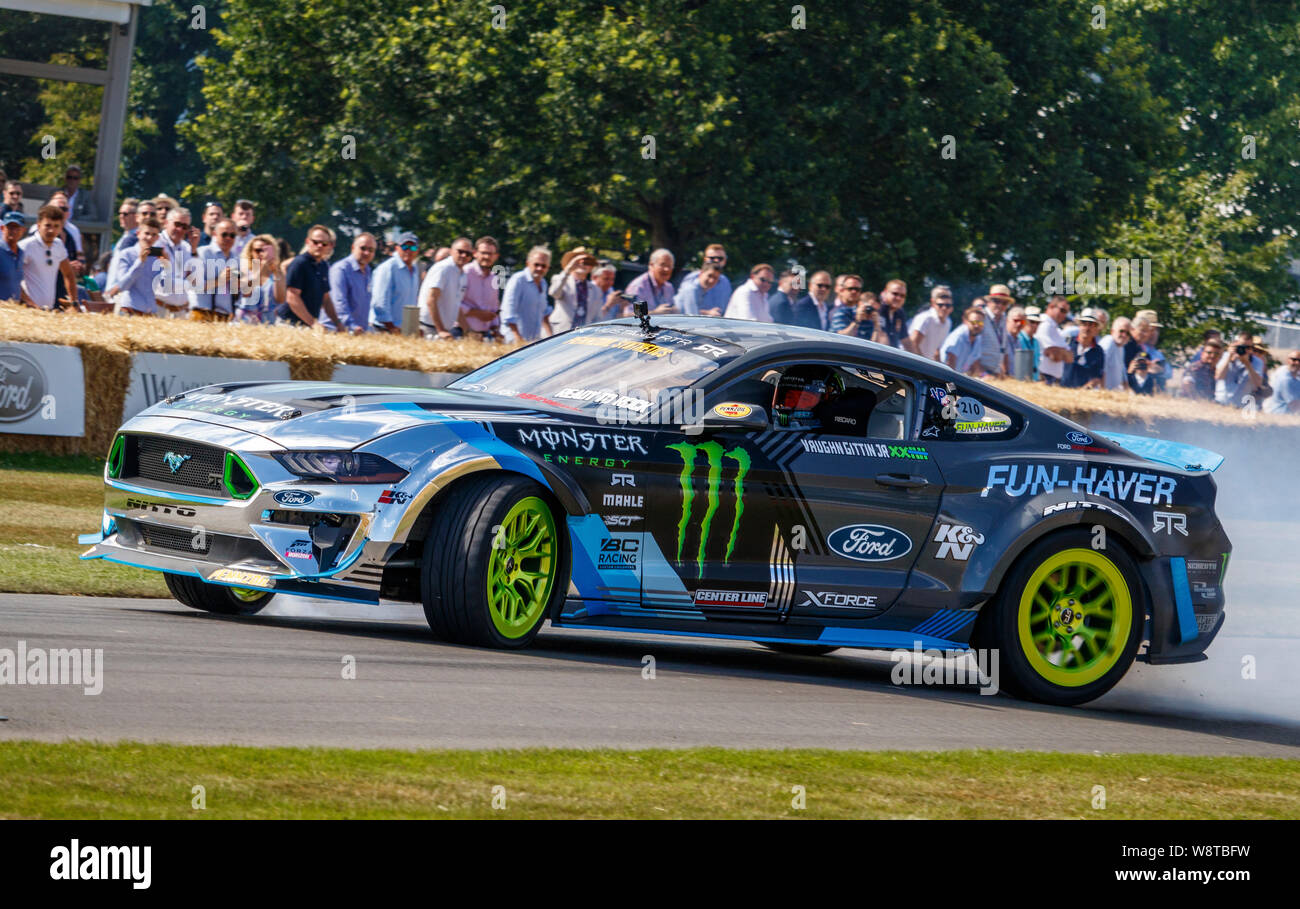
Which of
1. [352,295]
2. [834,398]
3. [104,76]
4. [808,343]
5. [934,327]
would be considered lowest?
[834,398]

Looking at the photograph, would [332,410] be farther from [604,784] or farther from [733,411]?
[604,784]

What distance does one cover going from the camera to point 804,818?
5844mm

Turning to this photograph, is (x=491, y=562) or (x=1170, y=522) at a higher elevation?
(x=1170, y=522)

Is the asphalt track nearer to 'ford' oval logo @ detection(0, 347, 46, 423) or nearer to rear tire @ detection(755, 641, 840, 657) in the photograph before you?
rear tire @ detection(755, 641, 840, 657)

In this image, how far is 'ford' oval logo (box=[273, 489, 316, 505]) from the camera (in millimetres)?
8117

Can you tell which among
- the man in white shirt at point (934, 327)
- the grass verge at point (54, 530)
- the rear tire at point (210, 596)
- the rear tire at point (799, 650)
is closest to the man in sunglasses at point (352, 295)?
the grass verge at point (54, 530)

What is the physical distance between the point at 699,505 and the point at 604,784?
2757 mm

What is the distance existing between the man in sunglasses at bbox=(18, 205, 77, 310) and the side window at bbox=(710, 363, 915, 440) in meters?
9.69

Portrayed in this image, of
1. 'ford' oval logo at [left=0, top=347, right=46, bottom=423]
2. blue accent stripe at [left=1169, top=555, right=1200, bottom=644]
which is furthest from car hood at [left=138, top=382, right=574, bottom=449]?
'ford' oval logo at [left=0, top=347, right=46, bottom=423]

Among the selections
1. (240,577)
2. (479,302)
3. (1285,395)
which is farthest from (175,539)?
(1285,395)

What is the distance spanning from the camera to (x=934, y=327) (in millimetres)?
19984
